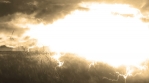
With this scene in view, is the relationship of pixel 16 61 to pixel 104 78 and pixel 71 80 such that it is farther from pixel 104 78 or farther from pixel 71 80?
pixel 104 78

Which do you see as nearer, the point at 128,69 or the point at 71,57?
the point at 128,69

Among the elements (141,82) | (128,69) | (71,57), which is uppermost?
(71,57)

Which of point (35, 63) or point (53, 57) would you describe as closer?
point (35, 63)

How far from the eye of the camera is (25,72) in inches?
4193

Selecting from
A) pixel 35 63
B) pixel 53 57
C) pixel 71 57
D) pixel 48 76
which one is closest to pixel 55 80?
pixel 48 76

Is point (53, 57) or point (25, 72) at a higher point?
point (53, 57)

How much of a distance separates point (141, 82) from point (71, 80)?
2642 cm

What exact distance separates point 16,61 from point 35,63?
50.0ft

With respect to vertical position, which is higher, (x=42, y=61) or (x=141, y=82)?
(x=42, y=61)

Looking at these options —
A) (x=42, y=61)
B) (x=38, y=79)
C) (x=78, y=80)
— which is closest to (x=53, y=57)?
(x=42, y=61)

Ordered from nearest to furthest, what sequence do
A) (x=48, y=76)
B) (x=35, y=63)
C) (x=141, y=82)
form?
(x=141, y=82)
(x=48, y=76)
(x=35, y=63)

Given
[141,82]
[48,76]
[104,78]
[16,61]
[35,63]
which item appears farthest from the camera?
[16,61]

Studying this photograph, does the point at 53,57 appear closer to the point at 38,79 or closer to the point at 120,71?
the point at 38,79

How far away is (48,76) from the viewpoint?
10044 centimetres
